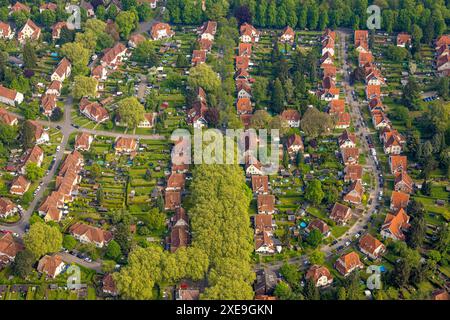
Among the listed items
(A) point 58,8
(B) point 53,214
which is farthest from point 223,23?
(B) point 53,214

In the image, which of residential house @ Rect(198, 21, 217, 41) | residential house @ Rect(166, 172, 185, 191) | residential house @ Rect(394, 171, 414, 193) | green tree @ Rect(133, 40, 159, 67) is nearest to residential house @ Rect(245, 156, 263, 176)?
residential house @ Rect(166, 172, 185, 191)

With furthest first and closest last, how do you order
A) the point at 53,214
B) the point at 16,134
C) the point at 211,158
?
the point at 16,134
the point at 211,158
the point at 53,214

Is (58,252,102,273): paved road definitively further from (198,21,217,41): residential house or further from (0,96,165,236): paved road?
(198,21,217,41): residential house

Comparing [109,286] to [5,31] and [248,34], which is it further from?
[5,31]

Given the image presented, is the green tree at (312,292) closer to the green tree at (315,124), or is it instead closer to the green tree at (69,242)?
the green tree at (69,242)

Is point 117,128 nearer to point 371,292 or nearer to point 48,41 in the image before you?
point 48,41

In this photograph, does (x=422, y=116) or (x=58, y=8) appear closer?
(x=422, y=116)

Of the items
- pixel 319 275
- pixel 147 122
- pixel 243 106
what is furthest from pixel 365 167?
pixel 147 122
